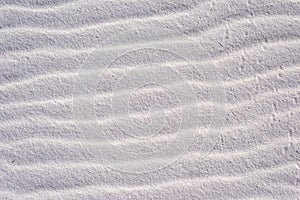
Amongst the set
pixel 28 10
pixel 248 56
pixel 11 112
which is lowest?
pixel 11 112

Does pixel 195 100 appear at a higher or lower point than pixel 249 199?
higher

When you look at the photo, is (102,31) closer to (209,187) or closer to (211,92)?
(211,92)

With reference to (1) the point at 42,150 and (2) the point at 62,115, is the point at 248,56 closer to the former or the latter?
(2) the point at 62,115

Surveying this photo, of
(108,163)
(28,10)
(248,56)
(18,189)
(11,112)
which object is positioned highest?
(28,10)

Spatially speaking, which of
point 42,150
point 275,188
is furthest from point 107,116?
point 275,188

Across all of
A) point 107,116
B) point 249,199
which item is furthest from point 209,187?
point 107,116

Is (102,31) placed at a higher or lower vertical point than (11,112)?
higher

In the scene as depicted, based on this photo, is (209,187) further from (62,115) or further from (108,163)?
(62,115)
